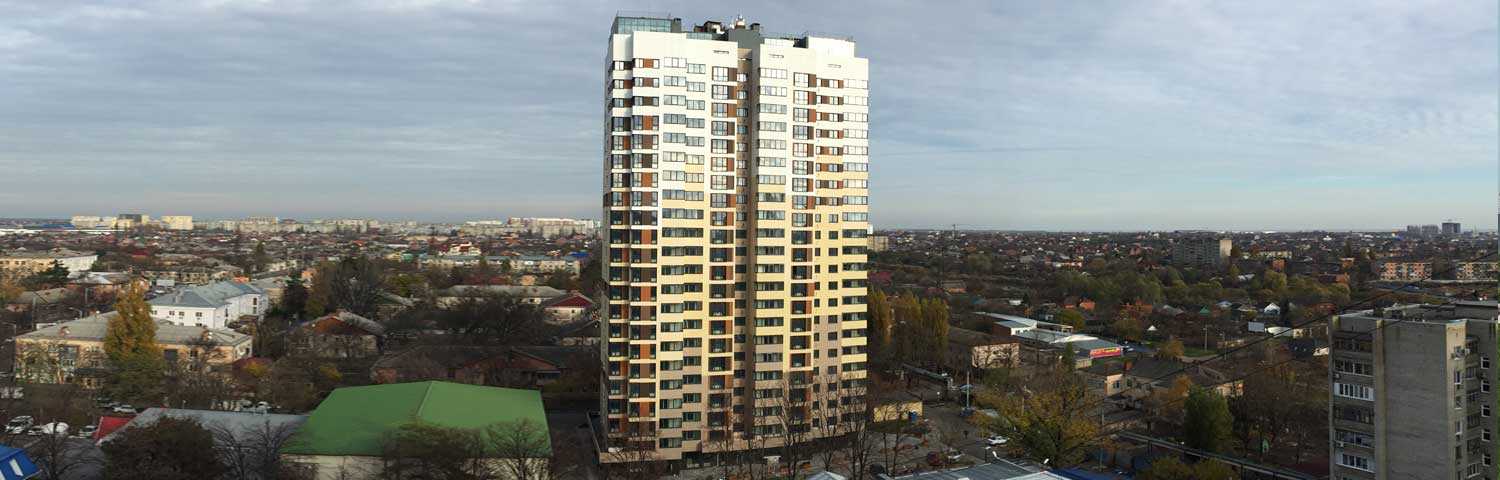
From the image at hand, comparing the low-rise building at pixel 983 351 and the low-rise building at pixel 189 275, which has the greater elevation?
the low-rise building at pixel 189 275

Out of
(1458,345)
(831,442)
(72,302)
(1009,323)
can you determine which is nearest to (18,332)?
(72,302)

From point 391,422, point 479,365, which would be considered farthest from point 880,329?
point 391,422

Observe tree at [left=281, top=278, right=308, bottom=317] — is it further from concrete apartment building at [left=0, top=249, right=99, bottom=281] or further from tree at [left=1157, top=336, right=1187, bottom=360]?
tree at [left=1157, top=336, right=1187, bottom=360]

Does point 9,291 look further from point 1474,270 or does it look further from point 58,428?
point 1474,270

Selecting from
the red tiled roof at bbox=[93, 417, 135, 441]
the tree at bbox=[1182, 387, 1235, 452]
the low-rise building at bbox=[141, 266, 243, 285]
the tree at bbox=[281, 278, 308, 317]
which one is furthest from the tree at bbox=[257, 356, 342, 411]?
the low-rise building at bbox=[141, 266, 243, 285]

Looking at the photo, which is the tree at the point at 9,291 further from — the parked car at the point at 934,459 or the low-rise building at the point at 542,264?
the parked car at the point at 934,459

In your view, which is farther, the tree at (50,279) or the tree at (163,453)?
the tree at (50,279)

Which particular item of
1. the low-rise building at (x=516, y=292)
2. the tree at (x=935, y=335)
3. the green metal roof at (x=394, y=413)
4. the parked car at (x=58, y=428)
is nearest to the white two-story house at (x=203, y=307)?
the low-rise building at (x=516, y=292)

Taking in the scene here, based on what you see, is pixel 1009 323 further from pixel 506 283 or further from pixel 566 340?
pixel 506 283
